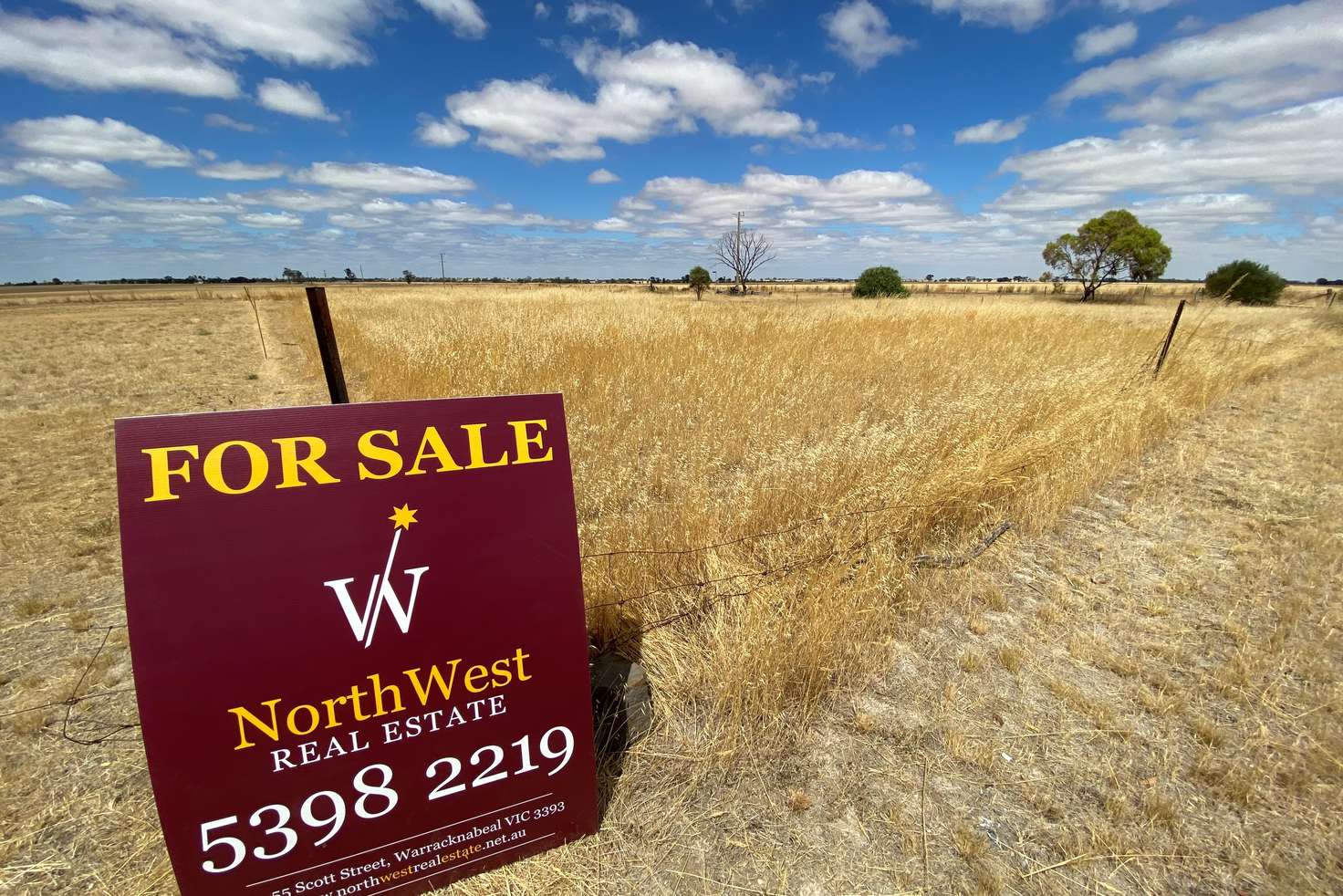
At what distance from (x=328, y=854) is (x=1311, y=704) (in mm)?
3669

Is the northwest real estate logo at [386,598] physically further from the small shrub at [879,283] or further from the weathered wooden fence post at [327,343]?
the small shrub at [879,283]

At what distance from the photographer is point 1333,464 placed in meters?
5.05

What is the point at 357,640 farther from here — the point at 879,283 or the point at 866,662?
the point at 879,283

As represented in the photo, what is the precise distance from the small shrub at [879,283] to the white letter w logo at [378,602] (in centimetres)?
3295

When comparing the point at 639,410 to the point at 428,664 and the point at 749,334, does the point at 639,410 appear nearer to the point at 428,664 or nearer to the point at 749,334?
the point at 428,664

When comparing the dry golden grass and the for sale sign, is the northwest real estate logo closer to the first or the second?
the for sale sign

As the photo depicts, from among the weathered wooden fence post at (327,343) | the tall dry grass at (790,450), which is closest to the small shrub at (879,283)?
the tall dry grass at (790,450)

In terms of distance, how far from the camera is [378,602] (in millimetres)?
1399

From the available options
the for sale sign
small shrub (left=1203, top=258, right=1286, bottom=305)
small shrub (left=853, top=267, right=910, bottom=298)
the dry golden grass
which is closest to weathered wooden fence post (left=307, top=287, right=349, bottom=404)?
the for sale sign

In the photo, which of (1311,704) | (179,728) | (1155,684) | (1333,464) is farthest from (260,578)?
(1333,464)

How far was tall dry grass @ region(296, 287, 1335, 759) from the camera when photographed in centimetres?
238

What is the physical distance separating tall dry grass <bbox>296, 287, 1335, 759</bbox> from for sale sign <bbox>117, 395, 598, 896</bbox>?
81 cm

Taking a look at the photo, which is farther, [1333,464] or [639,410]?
[639,410]

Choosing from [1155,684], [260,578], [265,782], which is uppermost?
[260,578]
